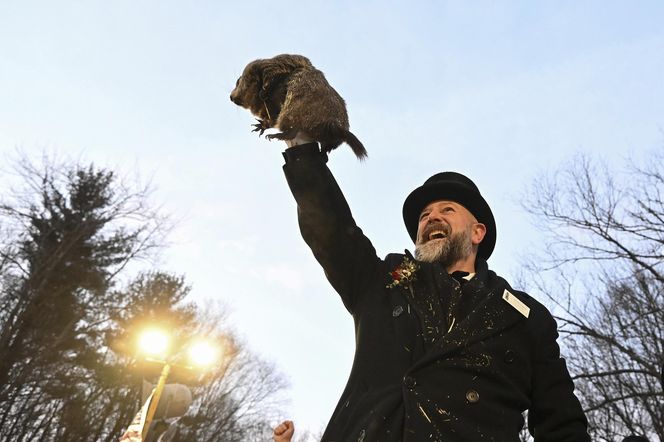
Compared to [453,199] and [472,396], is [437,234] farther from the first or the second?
[472,396]

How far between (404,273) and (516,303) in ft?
1.84

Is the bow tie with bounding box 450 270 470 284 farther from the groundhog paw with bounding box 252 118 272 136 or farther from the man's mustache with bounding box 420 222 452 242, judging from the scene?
the groundhog paw with bounding box 252 118 272 136

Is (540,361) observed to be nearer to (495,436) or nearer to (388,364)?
(495,436)

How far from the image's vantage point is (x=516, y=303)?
8.30ft

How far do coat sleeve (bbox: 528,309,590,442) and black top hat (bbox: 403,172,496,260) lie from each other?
2.65 feet

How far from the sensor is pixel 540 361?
2531 mm

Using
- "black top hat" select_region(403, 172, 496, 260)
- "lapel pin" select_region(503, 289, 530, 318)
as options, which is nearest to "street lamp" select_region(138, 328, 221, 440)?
"black top hat" select_region(403, 172, 496, 260)

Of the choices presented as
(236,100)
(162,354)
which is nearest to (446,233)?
(236,100)

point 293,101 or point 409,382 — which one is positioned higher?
point 293,101

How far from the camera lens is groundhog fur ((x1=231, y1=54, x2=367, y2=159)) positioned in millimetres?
2457

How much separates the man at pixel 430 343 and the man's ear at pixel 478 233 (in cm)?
26

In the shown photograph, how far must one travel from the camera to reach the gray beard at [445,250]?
2.78 m

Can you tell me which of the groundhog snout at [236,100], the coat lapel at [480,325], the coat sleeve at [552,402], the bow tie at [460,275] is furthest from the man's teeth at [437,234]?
the groundhog snout at [236,100]

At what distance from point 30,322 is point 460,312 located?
15244mm
